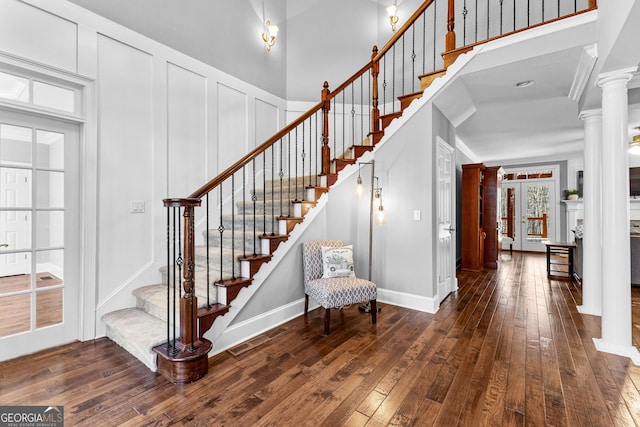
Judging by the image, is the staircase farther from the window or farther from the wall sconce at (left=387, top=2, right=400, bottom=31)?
the wall sconce at (left=387, top=2, right=400, bottom=31)

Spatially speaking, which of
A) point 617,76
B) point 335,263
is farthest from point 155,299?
point 617,76

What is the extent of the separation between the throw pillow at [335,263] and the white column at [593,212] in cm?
275

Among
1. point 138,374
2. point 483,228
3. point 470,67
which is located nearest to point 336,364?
point 138,374

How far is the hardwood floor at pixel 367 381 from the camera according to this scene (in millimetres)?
1776

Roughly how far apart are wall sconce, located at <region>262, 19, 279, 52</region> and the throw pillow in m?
3.49

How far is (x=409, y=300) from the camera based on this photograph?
368 cm

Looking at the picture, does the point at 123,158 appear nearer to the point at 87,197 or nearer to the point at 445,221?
the point at 87,197

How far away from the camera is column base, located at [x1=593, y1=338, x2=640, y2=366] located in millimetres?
2454

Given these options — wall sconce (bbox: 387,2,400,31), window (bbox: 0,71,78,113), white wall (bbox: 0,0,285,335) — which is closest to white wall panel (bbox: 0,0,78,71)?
white wall (bbox: 0,0,285,335)

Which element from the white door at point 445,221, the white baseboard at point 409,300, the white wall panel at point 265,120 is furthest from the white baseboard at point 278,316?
the white wall panel at point 265,120

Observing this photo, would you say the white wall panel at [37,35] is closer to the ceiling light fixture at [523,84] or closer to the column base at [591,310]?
the ceiling light fixture at [523,84]

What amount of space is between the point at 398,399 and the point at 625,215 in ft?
8.25

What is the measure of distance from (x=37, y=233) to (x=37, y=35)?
1.65 meters

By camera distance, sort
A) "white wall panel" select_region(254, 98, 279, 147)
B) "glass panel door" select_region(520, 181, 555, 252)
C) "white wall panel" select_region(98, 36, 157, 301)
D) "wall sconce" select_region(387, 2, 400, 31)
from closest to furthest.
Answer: "white wall panel" select_region(98, 36, 157, 301)
"white wall panel" select_region(254, 98, 279, 147)
"wall sconce" select_region(387, 2, 400, 31)
"glass panel door" select_region(520, 181, 555, 252)
